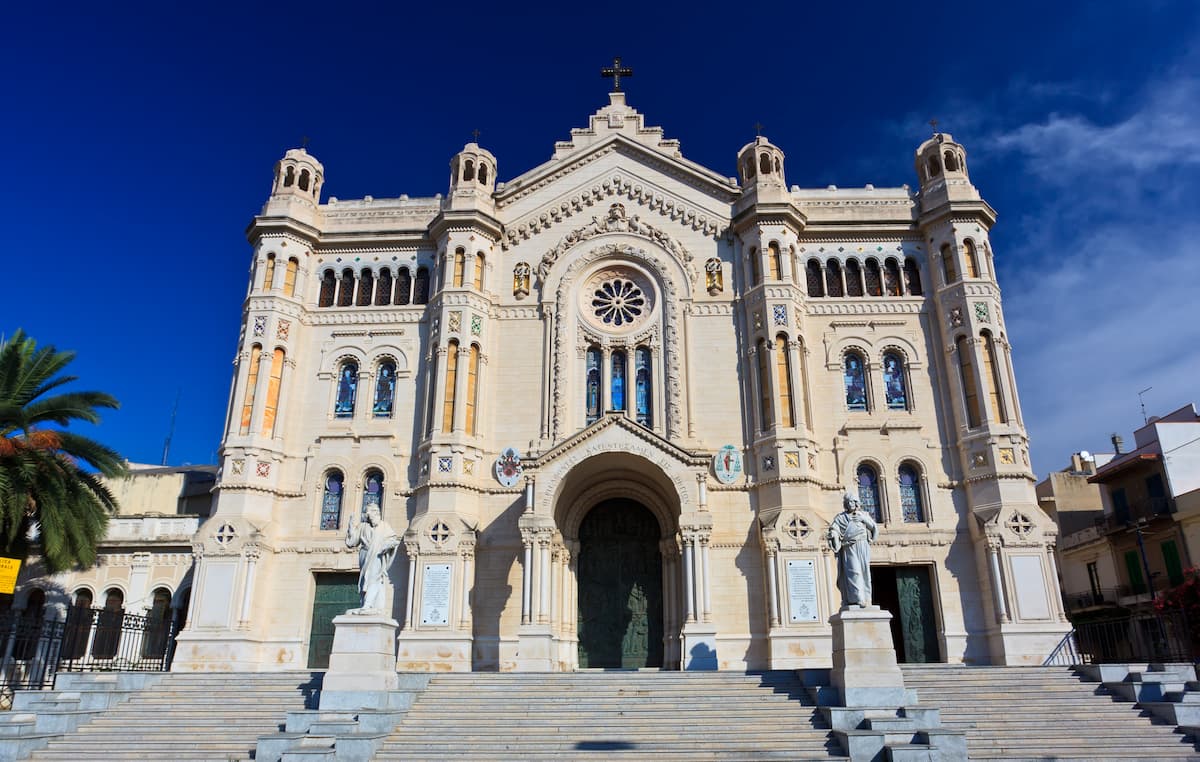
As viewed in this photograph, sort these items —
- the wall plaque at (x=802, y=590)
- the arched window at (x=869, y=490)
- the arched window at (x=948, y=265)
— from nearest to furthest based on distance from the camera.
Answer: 1. the wall plaque at (x=802, y=590)
2. the arched window at (x=869, y=490)
3. the arched window at (x=948, y=265)

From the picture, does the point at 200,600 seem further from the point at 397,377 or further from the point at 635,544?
the point at 635,544

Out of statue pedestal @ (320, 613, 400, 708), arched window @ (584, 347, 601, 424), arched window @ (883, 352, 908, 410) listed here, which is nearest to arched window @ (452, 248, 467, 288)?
arched window @ (584, 347, 601, 424)

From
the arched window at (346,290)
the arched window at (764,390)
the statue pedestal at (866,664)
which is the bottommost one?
the statue pedestal at (866,664)

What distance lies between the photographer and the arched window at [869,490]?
25125 millimetres

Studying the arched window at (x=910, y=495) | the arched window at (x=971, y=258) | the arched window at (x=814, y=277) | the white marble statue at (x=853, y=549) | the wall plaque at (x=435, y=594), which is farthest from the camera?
the arched window at (x=814, y=277)

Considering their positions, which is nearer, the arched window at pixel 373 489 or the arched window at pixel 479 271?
the arched window at pixel 373 489

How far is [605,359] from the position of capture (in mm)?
27234

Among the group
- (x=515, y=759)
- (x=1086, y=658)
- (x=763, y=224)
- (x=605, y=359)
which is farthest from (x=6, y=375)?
(x=1086, y=658)

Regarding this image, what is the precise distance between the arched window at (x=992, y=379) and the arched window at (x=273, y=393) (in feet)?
76.4

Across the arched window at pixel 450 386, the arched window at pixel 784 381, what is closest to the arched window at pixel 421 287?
the arched window at pixel 450 386

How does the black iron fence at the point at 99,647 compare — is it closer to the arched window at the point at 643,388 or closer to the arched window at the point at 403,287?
the arched window at the point at 403,287

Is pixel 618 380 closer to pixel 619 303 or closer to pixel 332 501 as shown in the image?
pixel 619 303

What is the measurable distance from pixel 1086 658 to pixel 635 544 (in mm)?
13952

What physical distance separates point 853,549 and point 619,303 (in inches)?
553
